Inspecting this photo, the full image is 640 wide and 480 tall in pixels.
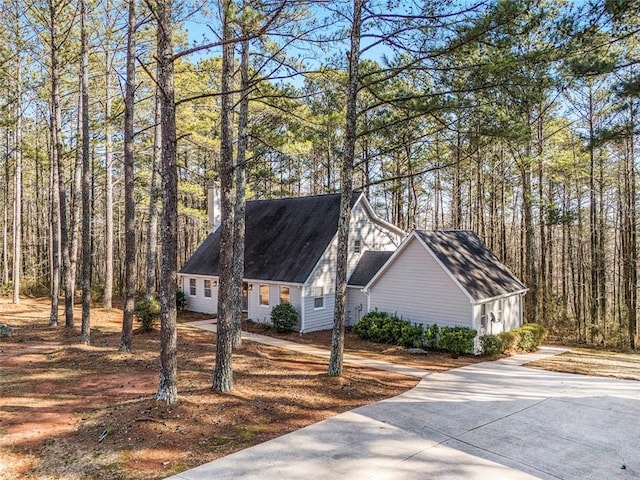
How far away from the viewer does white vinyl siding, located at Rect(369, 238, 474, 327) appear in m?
15.3

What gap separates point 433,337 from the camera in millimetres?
15430

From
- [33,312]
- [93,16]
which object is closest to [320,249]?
[93,16]

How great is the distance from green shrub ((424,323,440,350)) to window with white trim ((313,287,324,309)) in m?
5.18

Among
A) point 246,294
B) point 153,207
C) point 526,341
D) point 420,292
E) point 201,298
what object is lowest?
point 526,341

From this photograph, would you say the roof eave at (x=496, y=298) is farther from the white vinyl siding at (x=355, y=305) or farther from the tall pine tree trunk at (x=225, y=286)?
the tall pine tree trunk at (x=225, y=286)

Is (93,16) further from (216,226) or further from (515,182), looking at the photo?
(515,182)

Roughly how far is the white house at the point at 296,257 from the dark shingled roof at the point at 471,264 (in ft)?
11.6

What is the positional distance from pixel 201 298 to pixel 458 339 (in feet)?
45.4

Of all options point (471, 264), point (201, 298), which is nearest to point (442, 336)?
point (471, 264)

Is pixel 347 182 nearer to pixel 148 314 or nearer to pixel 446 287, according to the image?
pixel 446 287

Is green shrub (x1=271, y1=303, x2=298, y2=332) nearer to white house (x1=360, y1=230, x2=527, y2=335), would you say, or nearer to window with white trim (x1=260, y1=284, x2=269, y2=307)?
window with white trim (x1=260, y1=284, x2=269, y2=307)

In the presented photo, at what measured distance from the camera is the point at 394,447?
6672mm

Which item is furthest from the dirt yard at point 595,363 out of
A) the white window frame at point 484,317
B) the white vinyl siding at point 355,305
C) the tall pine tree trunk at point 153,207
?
the tall pine tree trunk at point 153,207

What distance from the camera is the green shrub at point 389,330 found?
51.7ft
